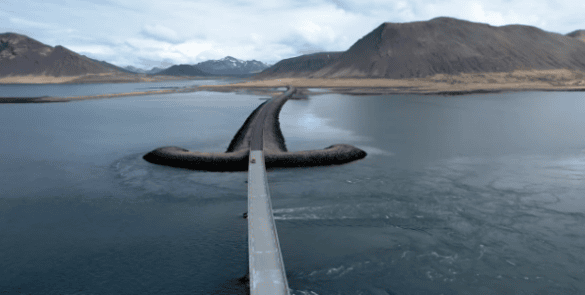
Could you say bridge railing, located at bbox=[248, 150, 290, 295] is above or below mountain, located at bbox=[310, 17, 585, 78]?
below

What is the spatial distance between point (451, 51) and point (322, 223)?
161 metres

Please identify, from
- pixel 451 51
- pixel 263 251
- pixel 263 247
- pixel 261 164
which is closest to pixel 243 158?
pixel 261 164

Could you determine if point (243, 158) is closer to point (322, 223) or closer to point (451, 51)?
point (322, 223)

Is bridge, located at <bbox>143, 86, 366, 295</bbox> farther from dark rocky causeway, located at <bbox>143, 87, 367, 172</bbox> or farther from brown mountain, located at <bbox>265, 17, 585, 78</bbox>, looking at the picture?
brown mountain, located at <bbox>265, 17, 585, 78</bbox>

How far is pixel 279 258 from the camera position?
793 cm

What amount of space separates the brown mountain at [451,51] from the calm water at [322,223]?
136 m

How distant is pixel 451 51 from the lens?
154 metres

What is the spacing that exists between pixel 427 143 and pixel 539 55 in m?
164

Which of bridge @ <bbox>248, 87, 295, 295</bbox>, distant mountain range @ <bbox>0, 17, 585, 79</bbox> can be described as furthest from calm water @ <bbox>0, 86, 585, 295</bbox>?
distant mountain range @ <bbox>0, 17, 585, 79</bbox>

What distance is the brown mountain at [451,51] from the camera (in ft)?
484

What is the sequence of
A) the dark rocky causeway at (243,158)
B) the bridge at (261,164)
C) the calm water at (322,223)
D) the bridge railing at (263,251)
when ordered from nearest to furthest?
the bridge railing at (263,251), the bridge at (261,164), the calm water at (322,223), the dark rocky causeway at (243,158)

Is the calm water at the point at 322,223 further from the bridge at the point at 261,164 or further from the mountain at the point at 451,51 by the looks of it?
the mountain at the point at 451,51

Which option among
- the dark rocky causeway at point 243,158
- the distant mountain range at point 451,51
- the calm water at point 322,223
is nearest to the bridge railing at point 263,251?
the calm water at point 322,223

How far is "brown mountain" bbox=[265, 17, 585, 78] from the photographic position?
148m
